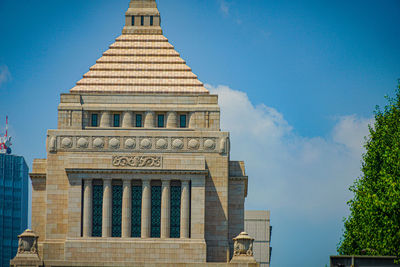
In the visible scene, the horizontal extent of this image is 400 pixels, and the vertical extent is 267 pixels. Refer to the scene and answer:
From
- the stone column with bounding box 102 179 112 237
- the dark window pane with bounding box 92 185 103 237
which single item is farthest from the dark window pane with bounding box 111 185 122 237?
the dark window pane with bounding box 92 185 103 237

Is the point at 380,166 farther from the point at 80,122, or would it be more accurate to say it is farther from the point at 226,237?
the point at 80,122

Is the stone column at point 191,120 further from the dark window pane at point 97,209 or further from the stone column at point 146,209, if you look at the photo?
the dark window pane at point 97,209

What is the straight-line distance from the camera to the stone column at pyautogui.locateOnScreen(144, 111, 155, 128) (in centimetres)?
7662

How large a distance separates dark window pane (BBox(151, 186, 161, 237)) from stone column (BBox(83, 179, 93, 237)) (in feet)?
15.6

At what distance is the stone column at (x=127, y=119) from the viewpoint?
76.6 meters

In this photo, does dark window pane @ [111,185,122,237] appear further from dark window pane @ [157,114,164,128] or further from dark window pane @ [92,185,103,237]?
dark window pane @ [157,114,164,128]

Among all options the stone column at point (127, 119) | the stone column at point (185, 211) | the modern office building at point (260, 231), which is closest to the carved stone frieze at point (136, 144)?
the stone column at point (127, 119)

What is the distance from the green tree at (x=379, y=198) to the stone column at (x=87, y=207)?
20.5 m

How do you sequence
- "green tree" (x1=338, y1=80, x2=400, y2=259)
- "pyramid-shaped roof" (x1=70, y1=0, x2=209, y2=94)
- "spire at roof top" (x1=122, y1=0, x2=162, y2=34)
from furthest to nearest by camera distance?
"spire at roof top" (x1=122, y1=0, x2=162, y2=34) → "pyramid-shaped roof" (x1=70, y1=0, x2=209, y2=94) → "green tree" (x1=338, y1=80, x2=400, y2=259)

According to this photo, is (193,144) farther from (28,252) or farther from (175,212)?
(28,252)

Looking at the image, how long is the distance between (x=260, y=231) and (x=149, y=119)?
4628 cm

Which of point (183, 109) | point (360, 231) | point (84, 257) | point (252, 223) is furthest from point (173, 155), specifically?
point (252, 223)

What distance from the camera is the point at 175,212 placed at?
7381 centimetres

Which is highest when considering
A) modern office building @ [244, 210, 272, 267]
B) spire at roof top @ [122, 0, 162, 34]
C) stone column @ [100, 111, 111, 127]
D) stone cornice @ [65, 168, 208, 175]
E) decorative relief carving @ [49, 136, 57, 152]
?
spire at roof top @ [122, 0, 162, 34]
